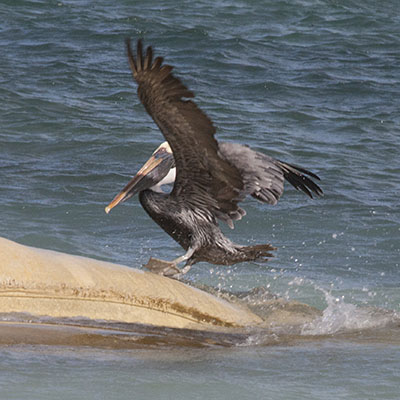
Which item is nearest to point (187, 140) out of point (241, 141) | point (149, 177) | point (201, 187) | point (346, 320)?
point (201, 187)

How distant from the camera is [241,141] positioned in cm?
861

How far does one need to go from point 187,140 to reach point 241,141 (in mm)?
4715

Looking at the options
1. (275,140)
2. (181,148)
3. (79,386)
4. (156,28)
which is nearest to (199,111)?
(181,148)

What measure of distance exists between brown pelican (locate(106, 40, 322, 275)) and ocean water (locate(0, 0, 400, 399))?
66cm

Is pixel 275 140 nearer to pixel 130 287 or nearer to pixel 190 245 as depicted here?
pixel 190 245

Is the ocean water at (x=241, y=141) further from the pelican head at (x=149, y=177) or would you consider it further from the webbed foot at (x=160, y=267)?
the pelican head at (x=149, y=177)

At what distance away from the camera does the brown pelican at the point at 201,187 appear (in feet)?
13.1

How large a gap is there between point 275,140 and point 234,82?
1983 millimetres

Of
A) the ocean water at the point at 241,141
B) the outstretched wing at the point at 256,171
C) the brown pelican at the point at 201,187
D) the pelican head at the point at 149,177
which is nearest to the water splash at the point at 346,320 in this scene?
the ocean water at the point at 241,141

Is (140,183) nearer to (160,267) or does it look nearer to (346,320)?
(160,267)

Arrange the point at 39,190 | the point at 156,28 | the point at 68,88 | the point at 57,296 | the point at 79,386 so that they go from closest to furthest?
the point at 79,386 → the point at 57,296 → the point at 39,190 → the point at 68,88 → the point at 156,28

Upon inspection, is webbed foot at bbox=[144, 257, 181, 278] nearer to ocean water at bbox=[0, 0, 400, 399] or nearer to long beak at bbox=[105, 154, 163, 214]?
long beak at bbox=[105, 154, 163, 214]

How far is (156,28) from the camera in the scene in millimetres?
12484

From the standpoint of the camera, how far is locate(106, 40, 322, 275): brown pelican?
3992mm
